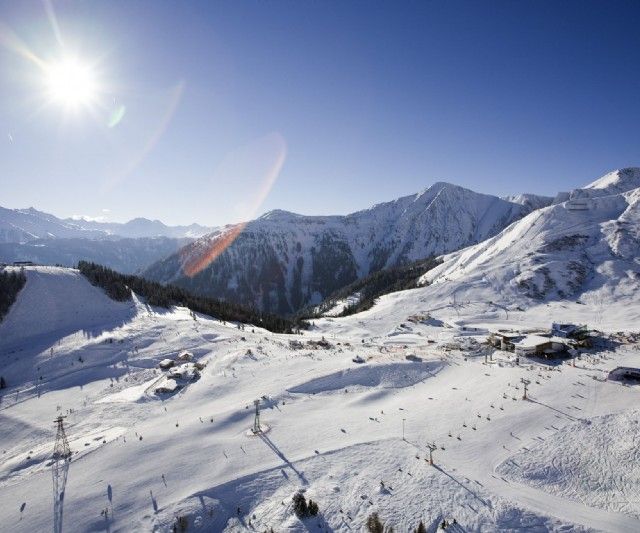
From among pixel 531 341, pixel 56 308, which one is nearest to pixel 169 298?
pixel 56 308

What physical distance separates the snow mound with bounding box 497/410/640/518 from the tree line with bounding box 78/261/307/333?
68.1 m

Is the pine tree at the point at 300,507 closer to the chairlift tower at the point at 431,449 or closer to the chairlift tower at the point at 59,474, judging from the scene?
the chairlift tower at the point at 431,449

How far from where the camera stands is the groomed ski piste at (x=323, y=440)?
19.7 metres

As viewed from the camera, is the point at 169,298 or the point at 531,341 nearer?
the point at 531,341

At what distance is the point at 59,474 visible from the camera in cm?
2367

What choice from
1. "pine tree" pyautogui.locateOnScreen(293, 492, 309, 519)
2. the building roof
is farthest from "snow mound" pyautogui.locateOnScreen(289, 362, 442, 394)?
"pine tree" pyautogui.locateOnScreen(293, 492, 309, 519)

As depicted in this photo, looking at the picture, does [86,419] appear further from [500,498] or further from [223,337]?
[500,498]

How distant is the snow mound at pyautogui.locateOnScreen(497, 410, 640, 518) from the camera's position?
2098 cm

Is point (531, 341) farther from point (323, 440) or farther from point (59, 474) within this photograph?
point (59, 474)

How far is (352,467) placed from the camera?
2295cm

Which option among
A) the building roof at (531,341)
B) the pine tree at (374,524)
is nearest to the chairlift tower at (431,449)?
the pine tree at (374,524)

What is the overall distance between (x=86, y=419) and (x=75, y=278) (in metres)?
66.8

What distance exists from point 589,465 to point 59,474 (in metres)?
33.6

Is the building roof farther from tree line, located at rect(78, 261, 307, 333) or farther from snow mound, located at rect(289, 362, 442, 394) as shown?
tree line, located at rect(78, 261, 307, 333)
